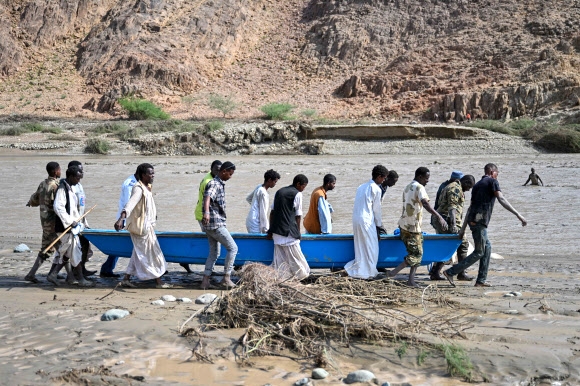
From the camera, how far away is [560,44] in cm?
3853

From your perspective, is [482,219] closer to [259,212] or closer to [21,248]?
[259,212]

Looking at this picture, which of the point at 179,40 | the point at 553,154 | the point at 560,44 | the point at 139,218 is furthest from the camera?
the point at 179,40

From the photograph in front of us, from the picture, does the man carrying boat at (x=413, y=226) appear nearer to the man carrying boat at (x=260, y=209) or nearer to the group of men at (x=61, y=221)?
the man carrying boat at (x=260, y=209)

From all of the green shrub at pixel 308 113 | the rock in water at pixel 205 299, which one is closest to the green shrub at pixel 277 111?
the green shrub at pixel 308 113

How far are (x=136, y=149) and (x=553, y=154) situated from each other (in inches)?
639

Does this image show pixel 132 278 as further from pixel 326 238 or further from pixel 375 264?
pixel 375 264

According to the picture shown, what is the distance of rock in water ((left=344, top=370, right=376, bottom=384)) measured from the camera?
4.91 m

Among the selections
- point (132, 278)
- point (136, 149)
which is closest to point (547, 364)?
point (132, 278)

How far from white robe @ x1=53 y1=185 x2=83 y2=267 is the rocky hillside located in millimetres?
29870

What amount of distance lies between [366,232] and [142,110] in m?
33.0

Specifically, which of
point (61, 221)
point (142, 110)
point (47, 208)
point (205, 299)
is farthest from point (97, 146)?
point (205, 299)

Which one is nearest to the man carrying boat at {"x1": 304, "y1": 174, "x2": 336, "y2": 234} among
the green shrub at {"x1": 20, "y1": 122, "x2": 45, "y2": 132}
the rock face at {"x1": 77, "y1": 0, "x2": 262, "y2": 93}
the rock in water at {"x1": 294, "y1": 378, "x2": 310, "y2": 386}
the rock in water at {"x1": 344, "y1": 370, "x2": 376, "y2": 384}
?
the rock in water at {"x1": 344, "y1": 370, "x2": 376, "y2": 384}

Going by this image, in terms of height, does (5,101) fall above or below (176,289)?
above

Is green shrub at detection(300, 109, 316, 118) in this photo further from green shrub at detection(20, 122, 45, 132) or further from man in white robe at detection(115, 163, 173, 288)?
man in white robe at detection(115, 163, 173, 288)
